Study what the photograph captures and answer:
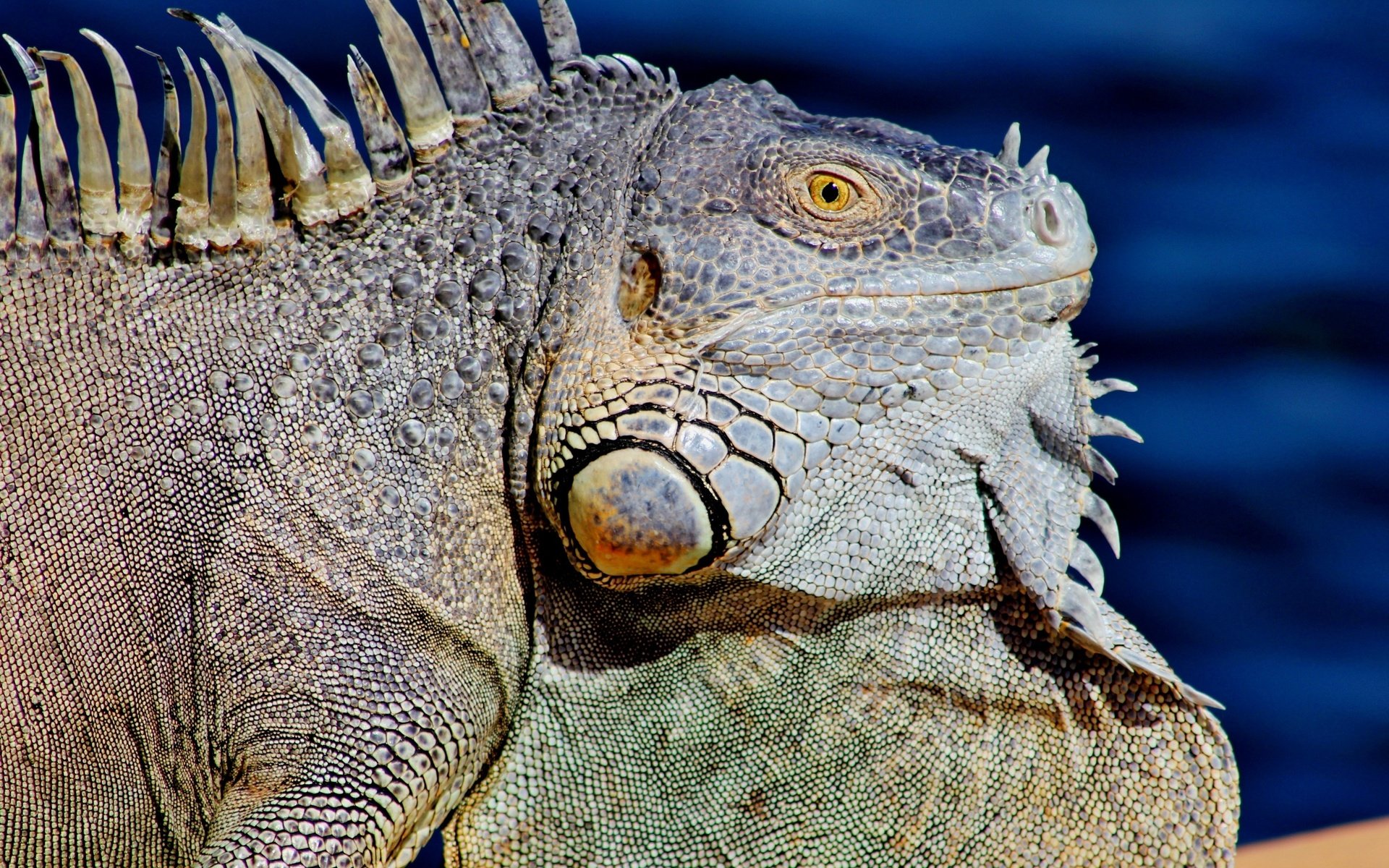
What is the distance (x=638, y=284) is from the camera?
1546 millimetres

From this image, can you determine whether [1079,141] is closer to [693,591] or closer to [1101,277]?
[1101,277]

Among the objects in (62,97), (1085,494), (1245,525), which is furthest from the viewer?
(1245,525)

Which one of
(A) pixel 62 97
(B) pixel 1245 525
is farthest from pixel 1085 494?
(A) pixel 62 97

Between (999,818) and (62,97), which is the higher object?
(999,818)

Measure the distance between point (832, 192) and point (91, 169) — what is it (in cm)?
94

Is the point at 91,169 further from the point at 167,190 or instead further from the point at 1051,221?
the point at 1051,221

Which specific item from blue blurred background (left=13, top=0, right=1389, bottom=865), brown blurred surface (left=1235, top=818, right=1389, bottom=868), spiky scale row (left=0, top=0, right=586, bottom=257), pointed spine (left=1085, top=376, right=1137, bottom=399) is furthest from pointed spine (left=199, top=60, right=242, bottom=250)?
brown blurred surface (left=1235, top=818, right=1389, bottom=868)

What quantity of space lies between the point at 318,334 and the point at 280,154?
0.79 ft

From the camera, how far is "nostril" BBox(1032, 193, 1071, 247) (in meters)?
1.53

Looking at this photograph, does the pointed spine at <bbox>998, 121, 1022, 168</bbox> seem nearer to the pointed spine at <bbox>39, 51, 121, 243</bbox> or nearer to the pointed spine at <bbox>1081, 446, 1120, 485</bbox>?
the pointed spine at <bbox>1081, 446, 1120, 485</bbox>

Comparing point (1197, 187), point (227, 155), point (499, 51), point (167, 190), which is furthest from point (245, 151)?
point (1197, 187)

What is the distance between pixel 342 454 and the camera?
1560 millimetres

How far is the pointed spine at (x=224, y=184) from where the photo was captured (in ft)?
5.06

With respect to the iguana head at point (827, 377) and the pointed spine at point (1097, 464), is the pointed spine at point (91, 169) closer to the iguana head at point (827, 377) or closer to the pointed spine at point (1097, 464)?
the iguana head at point (827, 377)
